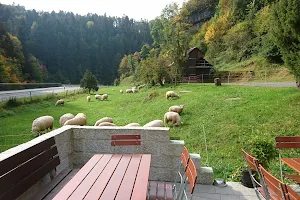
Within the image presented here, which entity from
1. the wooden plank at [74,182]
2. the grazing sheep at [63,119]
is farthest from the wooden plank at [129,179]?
the grazing sheep at [63,119]

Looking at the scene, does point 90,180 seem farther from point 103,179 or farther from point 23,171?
point 23,171

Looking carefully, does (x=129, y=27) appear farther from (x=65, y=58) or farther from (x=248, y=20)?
(x=248, y=20)

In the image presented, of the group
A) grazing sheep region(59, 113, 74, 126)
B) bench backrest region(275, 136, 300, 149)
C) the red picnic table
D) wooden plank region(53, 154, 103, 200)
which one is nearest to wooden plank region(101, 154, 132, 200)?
the red picnic table

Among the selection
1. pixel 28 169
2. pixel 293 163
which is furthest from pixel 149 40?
pixel 28 169

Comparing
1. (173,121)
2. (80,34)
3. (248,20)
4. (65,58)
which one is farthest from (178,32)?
(80,34)

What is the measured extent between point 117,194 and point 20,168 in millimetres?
1533

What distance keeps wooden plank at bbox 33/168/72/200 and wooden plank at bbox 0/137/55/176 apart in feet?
2.09

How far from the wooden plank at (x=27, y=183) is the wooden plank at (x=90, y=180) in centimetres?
89

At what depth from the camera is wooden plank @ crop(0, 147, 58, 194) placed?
3003 mm

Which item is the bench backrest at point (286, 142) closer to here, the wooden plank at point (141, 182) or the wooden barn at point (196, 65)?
the wooden plank at point (141, 182)

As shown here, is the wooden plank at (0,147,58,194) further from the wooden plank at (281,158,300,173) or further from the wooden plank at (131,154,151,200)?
the wooden plank at (281,158,300,173)

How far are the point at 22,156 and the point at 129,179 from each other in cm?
157

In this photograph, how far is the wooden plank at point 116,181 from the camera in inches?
105

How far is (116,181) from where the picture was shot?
3.03 metres
